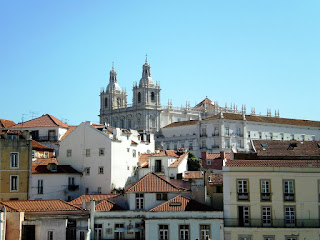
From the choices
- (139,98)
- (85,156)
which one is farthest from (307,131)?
(85,156)

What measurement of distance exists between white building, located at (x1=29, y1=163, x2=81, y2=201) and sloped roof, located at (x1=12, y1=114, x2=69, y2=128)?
901 inches

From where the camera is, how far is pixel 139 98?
160750 millimetres

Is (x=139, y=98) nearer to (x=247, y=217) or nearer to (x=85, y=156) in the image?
(x=85, y=156)

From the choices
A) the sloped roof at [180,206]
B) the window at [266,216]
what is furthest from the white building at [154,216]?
the window at [266,216]

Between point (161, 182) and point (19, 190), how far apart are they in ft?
49.1

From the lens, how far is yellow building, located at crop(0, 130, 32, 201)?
56031mm

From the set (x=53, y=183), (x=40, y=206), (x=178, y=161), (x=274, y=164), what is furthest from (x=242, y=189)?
(x=178, y=161)

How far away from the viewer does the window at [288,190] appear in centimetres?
4522

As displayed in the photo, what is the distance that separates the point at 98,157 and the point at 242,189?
2305 cm

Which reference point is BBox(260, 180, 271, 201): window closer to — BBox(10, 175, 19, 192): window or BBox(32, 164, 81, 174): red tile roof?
BBox(10, 175, 19, 192): window

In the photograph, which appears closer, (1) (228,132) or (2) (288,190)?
(2) (288,190)

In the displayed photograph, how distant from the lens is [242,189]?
149 feet

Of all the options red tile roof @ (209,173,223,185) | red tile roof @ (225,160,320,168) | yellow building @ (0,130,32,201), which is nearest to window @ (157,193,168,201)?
red tile roof @ (209,173,223,185)

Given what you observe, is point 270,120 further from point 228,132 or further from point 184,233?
point 184,233
